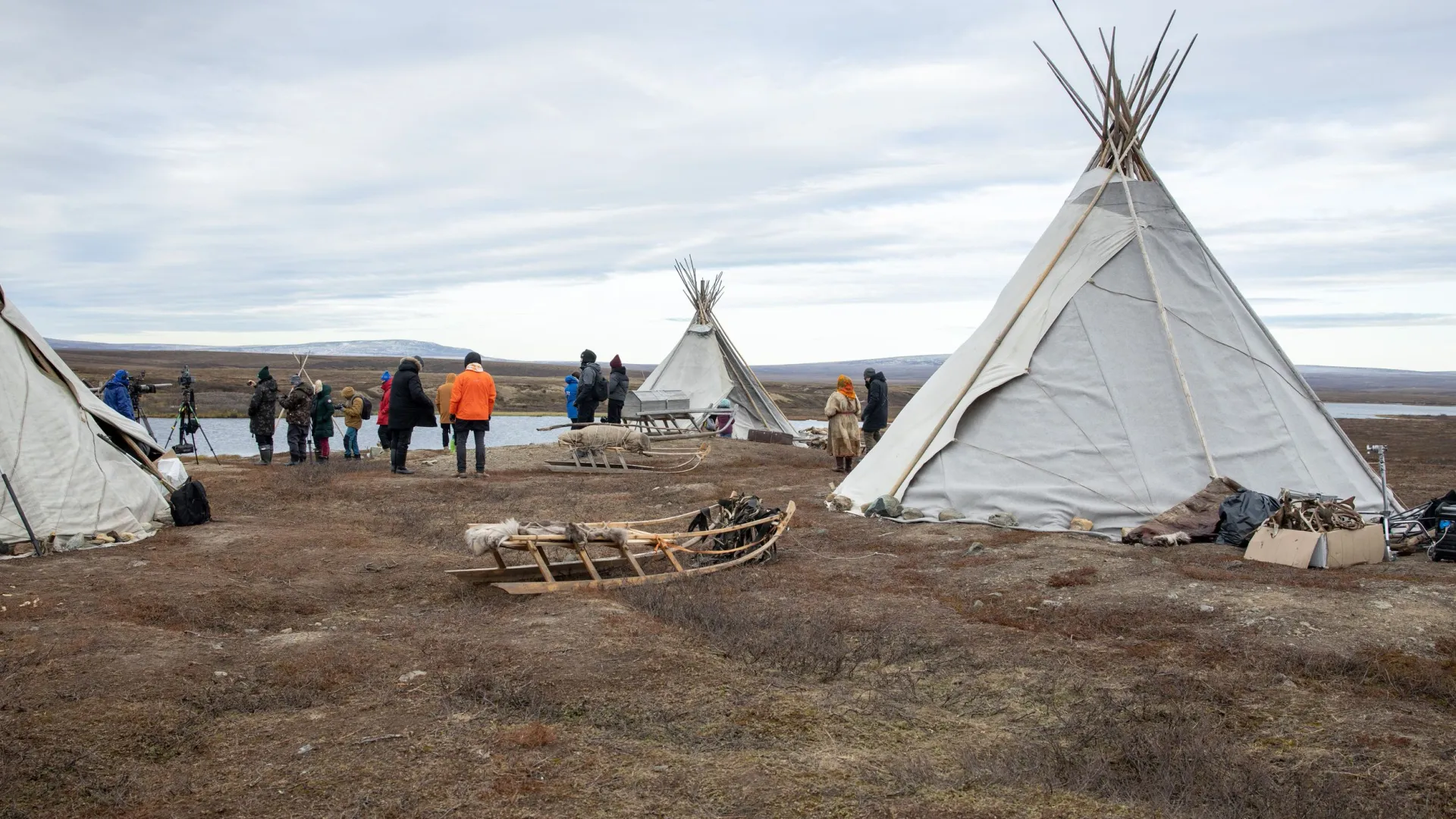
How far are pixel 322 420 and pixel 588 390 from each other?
409 cm

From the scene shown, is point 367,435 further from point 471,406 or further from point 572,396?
point 471,406

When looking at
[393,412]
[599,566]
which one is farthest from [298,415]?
[599,566]

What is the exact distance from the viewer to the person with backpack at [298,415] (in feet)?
48.9

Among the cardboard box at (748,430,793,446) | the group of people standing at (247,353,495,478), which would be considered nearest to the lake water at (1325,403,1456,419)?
the cardboard box at (748,430,793,446)

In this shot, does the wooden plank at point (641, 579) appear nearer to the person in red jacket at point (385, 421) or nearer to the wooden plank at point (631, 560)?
the wooden plank at point (631, 560)

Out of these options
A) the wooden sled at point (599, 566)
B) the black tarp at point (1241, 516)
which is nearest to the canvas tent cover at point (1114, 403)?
the black tarp at point (1241, 516)

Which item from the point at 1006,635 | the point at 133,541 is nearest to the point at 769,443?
the point at 133,541

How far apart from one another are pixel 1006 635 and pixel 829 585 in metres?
1.59

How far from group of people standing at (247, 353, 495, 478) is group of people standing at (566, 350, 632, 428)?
1408mm

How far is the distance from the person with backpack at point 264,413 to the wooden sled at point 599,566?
8.89 meters

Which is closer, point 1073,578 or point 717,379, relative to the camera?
point 1073,578

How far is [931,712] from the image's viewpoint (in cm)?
450

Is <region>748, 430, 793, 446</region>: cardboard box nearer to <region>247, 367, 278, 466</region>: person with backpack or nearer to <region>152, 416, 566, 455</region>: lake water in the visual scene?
<region>152, 416, 566, 455</region>: lake water

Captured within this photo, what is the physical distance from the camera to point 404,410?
13.7m
